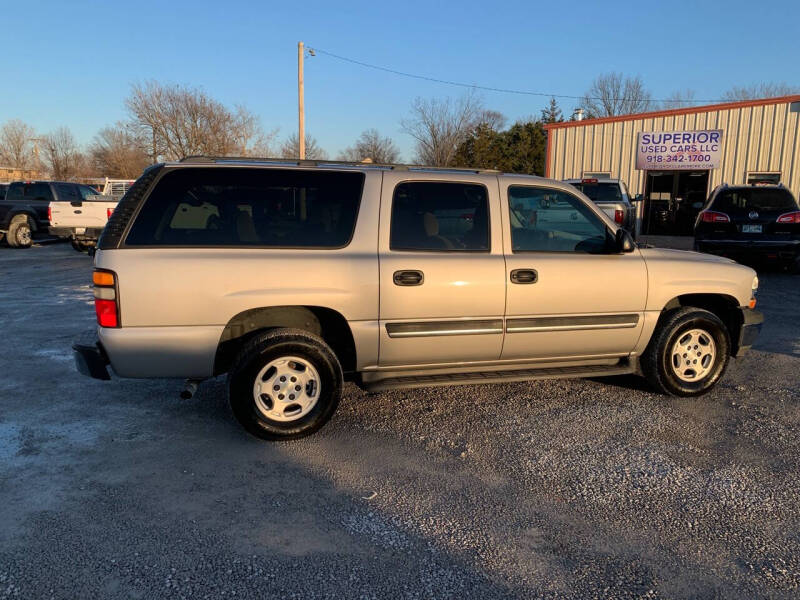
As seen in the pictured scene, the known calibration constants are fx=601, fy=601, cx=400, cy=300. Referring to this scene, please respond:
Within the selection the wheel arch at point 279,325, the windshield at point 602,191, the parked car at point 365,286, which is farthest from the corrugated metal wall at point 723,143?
the wheel arch at point 279,325

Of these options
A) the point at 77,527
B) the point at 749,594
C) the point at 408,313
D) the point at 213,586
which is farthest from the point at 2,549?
the point at 749,594

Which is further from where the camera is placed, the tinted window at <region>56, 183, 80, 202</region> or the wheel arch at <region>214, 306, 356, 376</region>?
the tinted window at <region>56, 183, 80, 202</region>

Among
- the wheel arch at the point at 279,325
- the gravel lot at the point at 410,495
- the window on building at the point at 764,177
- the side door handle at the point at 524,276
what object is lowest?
the gravel lot at the point at 410,495

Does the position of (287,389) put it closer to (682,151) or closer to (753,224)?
(753,224)

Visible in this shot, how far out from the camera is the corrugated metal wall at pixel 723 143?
706 inches

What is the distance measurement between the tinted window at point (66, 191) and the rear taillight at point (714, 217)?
15.8m

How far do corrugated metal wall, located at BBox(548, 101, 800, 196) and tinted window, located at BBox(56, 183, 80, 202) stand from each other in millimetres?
15429

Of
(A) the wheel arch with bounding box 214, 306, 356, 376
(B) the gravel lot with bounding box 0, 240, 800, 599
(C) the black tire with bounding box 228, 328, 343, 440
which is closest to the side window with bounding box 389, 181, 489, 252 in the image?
(A) the wheel arch with bounding box 214, 306, 356, 376

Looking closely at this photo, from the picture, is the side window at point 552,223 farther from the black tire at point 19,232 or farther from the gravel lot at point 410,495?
the black tire at point 19,232

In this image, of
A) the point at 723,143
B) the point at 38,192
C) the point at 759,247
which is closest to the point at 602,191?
the point at 759,247

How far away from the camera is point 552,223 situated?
4512mm

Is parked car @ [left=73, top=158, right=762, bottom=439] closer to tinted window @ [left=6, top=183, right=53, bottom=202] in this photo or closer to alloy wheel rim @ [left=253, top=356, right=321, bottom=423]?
alloy wheel rim @ [left=253, top=356, right=321, bottom=423]

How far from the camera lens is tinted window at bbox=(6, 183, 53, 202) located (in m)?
17.1

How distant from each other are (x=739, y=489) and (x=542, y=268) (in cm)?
183
